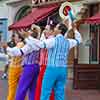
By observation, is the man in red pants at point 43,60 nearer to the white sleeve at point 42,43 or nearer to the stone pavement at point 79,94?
the white sleeve at point 42,43

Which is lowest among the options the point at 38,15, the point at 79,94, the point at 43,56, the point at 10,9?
the point at 79,94

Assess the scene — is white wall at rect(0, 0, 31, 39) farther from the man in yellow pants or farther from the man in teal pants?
the man in teal pants

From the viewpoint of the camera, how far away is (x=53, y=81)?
26.1ft

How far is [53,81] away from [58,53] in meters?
0.48

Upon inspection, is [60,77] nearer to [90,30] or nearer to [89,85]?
[89,85]

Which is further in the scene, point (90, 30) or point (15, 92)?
point (90, 30)

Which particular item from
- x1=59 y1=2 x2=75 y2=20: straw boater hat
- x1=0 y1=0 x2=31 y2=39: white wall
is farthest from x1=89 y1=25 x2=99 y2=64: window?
x1=0 y1=0 x2=31 y2=39: white wall

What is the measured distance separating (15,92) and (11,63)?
576 millimetres

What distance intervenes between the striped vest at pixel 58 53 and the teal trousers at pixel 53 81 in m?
0.09

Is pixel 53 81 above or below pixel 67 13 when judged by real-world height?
below

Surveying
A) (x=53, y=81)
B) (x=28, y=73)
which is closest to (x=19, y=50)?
(x=28, y=73)

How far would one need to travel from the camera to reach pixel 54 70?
26.1 ft

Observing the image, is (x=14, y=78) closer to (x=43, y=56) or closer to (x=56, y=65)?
(x=43, y=56)

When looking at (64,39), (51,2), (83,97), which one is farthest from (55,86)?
(51,2)
